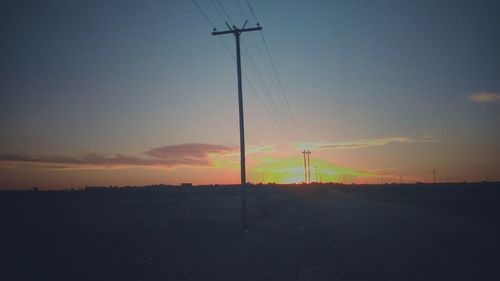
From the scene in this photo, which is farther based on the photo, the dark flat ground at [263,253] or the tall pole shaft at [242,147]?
the tall pole shaft at [242,147]

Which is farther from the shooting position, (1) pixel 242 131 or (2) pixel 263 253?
(1) pixel 242 131

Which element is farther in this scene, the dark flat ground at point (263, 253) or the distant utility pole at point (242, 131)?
the distant utility pole at point (242, 131)

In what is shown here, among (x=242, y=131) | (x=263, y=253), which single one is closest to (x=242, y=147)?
(x=242, y=131)

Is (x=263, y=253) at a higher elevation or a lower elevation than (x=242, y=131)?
lower

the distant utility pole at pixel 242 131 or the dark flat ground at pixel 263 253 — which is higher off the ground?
the distant utility pole at pixel 242 131

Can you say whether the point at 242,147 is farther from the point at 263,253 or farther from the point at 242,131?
the point at 263,253

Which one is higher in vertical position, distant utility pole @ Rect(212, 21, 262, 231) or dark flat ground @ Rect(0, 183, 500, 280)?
distant utility pole @ Rect(212, 21, 262, 231)

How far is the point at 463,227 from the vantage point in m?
23.5

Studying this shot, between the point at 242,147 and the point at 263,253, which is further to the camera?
the point at 242,147

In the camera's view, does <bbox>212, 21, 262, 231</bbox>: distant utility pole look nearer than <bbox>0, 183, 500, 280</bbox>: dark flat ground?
No

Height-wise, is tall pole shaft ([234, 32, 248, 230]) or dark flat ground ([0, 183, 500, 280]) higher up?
tall pole shaft ([234, 32, 248, 230])

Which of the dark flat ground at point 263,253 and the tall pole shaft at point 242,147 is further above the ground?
the tall pole shaft at point 242,147

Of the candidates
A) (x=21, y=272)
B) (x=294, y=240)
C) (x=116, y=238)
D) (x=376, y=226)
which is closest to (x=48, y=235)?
(x=116, y=238)

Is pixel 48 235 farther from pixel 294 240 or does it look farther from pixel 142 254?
pixel 294 240
